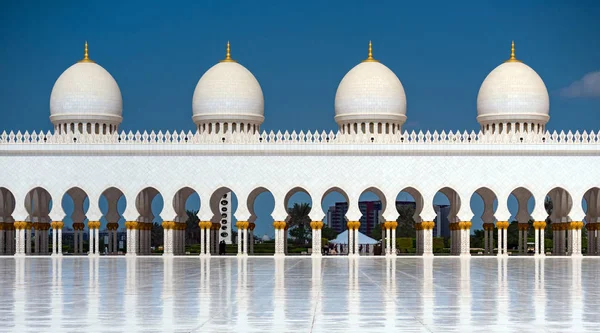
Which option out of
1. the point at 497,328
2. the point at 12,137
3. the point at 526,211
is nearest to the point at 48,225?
the point at 12,137

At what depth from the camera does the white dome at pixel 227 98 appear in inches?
1315

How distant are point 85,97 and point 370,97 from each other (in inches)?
393

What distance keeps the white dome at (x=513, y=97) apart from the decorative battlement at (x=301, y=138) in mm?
859

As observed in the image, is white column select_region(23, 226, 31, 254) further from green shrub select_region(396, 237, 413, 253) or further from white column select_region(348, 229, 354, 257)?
green shrub select_region(396, 237, 413, 253)

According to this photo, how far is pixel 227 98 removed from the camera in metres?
33.4

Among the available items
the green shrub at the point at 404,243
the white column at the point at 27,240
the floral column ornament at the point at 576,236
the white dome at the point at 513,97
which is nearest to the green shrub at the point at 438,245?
the green shrub at the point at 404,243

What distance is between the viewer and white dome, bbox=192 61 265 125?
33.4m

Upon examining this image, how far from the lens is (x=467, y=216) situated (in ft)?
103

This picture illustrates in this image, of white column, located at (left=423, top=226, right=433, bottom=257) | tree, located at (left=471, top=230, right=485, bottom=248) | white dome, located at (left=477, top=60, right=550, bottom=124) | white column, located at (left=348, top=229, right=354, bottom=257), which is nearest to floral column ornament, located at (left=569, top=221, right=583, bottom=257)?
white dome, located at (left=477, top=60, right=550, bottom=124)

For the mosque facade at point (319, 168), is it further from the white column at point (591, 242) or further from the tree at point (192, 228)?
the tree at point (192, 228)

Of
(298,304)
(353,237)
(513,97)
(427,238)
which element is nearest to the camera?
(298,304)

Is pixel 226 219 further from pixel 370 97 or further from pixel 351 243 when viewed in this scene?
pixel 351 243

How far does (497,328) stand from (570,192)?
2464 cm

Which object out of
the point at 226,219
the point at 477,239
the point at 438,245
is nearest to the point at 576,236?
the point at 438,245
